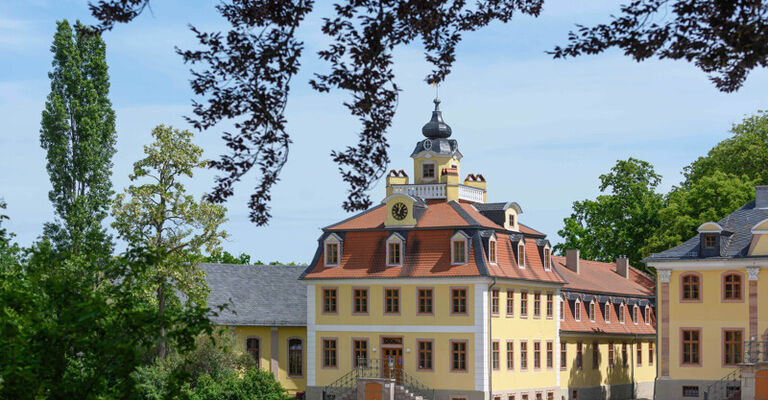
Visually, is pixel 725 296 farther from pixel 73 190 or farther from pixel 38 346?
pixel 38 346

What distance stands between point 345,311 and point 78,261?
11342mm

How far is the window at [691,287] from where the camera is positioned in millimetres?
45688

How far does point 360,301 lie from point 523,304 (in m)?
6.83

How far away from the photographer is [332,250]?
165 ft

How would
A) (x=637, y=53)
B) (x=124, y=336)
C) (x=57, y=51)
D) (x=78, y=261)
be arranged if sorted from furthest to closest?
(x=57, y=51), (x=78, y=261), (x=124, y=336), (x=637, y=53)

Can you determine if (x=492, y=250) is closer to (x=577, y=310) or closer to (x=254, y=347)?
(x=577, y=310)

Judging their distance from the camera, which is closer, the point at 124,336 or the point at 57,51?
the point at 124,336

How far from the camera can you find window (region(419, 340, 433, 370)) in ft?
156

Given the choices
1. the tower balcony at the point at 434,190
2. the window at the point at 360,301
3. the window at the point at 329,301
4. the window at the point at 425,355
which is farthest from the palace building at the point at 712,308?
the window at the point at 329,301

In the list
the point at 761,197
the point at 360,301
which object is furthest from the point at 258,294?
the point at 761,197

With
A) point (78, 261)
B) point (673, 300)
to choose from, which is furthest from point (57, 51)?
point (673, 300)

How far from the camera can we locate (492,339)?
47.2 metres

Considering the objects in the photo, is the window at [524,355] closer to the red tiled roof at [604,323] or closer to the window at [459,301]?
the red tiled roof at [604,323]

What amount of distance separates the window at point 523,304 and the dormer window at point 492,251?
2610mm
